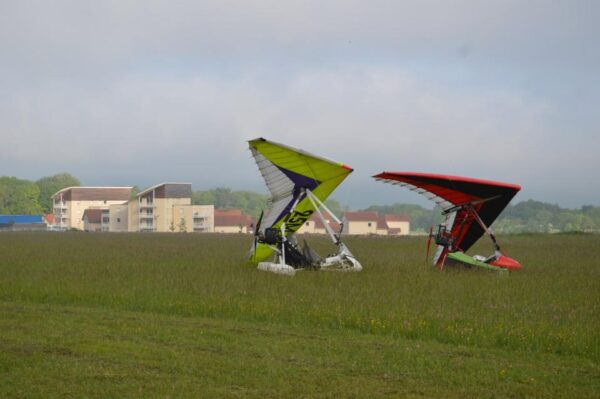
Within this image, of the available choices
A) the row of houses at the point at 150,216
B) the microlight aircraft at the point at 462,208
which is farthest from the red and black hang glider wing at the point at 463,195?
the row of houses at the point at 150,216

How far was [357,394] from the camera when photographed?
845 centimetres

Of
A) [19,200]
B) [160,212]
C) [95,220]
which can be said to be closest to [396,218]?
[160,212]

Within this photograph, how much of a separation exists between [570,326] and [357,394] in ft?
17.1

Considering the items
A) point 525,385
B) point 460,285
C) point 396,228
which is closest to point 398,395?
point 525,385

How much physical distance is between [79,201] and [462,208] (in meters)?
136

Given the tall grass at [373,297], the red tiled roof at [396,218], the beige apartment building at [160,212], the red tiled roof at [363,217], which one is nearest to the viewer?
the tall grass at [373,297]

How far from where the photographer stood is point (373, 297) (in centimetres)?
1579

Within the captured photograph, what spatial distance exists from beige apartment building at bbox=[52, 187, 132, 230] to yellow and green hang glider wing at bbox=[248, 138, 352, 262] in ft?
414

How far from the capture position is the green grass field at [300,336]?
29.0 ft

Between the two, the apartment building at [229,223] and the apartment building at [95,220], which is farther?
the apartment building at [229,223]

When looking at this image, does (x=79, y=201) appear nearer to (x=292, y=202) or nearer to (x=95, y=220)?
(x=95, y=220)

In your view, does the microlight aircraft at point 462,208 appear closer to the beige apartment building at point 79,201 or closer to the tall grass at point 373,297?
the tall grass at point 373,297

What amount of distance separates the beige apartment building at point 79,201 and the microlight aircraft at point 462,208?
419 ft

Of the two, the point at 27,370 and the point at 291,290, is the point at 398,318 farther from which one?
the point at 27,370
